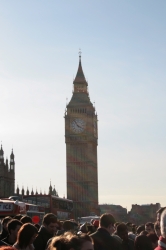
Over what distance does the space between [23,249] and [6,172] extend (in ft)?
195

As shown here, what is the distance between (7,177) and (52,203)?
30634 millimetres

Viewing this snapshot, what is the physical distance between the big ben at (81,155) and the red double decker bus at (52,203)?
1971 inches

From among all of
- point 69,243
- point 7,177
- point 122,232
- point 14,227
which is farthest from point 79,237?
point 7,177

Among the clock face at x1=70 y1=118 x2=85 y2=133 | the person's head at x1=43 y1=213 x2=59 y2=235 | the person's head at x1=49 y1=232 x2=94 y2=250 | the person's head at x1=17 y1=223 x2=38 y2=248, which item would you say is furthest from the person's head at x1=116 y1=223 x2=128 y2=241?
the clock face at x1=70 y1=118 x2=85 y2=133

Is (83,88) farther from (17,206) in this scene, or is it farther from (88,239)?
(88,239)

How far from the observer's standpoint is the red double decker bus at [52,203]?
120ft

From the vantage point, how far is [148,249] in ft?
29.4

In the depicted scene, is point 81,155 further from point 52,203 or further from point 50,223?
point 50,223

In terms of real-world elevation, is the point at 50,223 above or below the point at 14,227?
above

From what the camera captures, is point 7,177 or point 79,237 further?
point 7,177

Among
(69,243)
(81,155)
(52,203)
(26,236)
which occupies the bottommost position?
(69,243)

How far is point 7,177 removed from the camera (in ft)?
221

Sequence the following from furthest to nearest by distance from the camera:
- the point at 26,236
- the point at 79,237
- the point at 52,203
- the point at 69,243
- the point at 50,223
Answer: the point at 52,203 → the point at 50,223 → the point at 26,236 → the point at 79,237 → the point at 69,243

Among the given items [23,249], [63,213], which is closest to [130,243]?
[23,249]
